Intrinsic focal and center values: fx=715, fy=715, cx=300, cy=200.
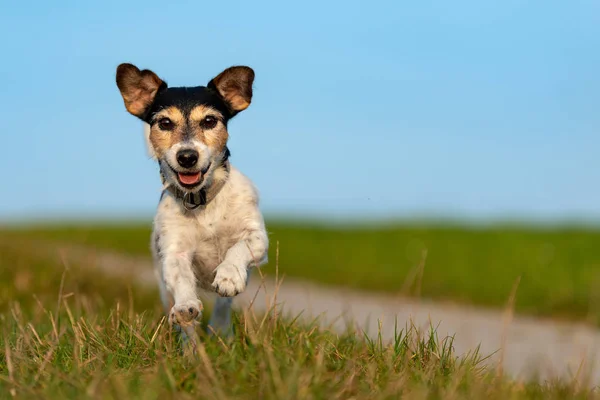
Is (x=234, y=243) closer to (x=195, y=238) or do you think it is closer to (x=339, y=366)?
(x=195, y=238)

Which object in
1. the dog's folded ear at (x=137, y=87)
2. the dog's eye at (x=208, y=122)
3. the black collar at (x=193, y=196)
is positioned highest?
the dog's folded ear at (x=137, y=87)

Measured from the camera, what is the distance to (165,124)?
5684 mm

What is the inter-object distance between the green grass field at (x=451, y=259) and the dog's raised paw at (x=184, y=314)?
6.51m

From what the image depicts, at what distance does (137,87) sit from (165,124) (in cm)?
54

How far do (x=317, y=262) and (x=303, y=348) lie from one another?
1415 cm

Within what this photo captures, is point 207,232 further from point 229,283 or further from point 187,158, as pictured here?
point 229,283

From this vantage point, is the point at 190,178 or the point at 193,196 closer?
the point at 190,178

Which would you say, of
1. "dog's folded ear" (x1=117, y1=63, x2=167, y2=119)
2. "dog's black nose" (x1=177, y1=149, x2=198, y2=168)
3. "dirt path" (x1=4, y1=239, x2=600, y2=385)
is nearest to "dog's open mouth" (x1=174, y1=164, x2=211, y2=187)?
"dog's black nose" (x1=177, y1=149, x2=198, y2=168)

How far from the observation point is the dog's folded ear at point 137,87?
5.94 m

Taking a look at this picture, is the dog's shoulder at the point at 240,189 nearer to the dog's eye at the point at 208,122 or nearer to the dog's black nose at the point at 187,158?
the dog's eye at the point at 208,122

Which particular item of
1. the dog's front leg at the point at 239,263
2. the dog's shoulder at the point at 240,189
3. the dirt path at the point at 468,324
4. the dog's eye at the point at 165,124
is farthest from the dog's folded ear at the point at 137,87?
the dirt path at the point at 468,324

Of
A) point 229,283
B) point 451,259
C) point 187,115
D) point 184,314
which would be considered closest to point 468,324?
point 451,259

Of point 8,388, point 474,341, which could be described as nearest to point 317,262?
point 474,341

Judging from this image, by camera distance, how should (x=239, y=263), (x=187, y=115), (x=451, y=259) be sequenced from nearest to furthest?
(x=239, y=263)
(x=187, y=115)
(x=451, y=259)
